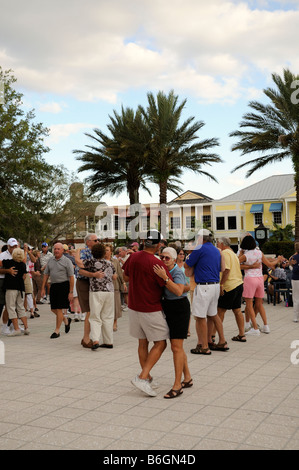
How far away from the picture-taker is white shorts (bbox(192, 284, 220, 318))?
25.0 ft

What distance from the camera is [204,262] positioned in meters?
7.66

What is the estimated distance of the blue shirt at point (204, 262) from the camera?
766 centimetres

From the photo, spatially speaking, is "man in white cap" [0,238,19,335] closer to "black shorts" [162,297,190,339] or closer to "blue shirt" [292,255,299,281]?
"black shorts" [162,297,190,339]

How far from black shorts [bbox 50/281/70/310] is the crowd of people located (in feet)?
0.06

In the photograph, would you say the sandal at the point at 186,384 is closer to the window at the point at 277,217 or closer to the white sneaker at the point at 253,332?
the white sneaker at the point at 253,332

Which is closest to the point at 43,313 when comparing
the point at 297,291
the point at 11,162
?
the point at 297,291

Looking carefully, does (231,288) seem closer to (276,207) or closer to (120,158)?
(120,158)

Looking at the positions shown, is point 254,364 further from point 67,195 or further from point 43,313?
point 67,195

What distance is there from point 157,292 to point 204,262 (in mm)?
2336

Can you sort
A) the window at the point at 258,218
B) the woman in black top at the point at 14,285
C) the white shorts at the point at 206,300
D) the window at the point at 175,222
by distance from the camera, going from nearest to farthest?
the white shorts at the point at 206,300 < the woman in black top at the point at 14,285 < the window at the point at 258,218 < the window at the point at 175,222

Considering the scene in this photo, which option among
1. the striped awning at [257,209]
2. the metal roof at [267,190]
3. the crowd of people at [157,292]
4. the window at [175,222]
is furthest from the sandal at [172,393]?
the window at [175,222]

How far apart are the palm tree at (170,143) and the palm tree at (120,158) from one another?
0.61m

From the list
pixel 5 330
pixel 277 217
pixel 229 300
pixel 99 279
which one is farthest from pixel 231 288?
pixel 277 217

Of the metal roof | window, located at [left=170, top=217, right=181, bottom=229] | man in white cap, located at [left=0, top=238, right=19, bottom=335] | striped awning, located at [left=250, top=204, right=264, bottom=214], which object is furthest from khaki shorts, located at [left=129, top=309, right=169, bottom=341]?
window, located at [left=170, top=217, right=181, bottom=229]
